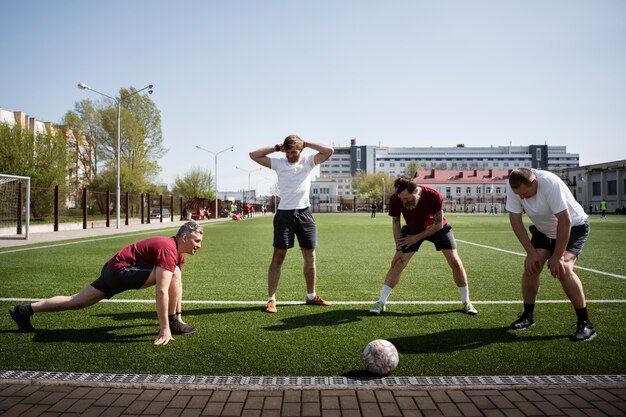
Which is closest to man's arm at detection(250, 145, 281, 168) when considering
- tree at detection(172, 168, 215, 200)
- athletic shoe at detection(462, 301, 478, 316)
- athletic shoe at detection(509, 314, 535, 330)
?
athletic shoe at detection(462, 301, 478, 316)

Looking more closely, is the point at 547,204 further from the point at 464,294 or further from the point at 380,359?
the point at 380,359

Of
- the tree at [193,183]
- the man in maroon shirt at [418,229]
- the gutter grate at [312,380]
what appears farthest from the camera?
the tree at [193,183]

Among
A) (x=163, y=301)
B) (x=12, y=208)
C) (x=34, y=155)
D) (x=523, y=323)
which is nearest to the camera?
(x=163, y=301)

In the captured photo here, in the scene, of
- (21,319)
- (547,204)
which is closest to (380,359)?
(547,204)

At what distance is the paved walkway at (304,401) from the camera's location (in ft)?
9.42

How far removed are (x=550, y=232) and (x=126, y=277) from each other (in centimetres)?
401


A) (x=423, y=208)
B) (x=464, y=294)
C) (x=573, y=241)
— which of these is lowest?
(x=464, y=294)

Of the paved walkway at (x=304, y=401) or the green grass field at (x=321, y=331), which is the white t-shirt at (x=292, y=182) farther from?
the paved walkway at (x=304, y=401)

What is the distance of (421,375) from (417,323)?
149 centimetres

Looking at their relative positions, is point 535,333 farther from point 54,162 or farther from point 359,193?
point 359,193

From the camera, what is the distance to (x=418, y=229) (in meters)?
5.31

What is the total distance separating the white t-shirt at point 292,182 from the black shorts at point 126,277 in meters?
1.86

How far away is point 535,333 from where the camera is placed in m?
4.50

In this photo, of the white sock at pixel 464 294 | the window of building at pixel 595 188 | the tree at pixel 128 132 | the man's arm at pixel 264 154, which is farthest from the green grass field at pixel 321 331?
the window of building at pixel 595 188
